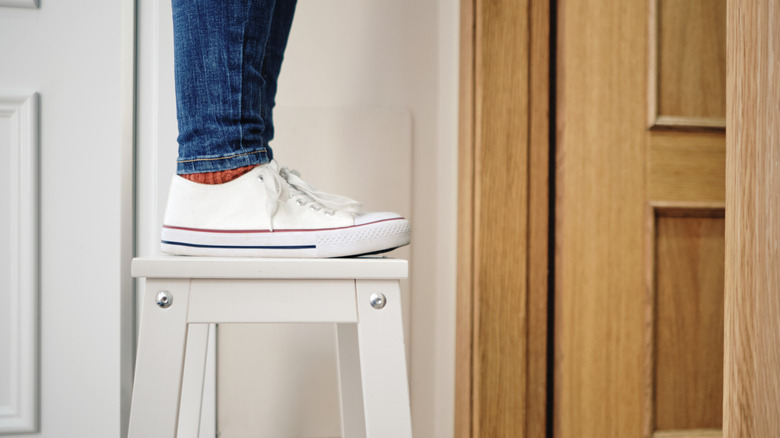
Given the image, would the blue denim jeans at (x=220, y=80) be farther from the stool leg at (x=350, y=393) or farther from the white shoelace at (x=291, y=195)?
the stool leg at (x=350, y=393)

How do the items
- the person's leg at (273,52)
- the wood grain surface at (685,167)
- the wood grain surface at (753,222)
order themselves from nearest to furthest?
the wood grain surface at (753,222), the person's leg at (273,52), the wood grain surface at (685,167)

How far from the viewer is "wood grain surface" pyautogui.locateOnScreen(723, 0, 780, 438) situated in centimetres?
24

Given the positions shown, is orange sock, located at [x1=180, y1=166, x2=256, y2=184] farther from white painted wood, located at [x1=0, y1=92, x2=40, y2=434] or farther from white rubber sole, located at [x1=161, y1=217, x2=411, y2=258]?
white painted wood, located at [x1=0, y1=92, x2=40, y2=434]

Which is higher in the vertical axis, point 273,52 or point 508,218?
point 273,52

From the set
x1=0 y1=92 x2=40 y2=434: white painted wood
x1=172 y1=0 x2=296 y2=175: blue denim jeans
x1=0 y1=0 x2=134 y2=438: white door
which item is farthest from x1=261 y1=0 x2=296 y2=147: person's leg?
x1=0 y1=92 x2=40 y2=434: white painted wood

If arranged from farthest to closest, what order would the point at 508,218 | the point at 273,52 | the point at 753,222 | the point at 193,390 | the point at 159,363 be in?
the point at 508,218 < the point at 193,390 < the point at 273,52 < the point at 159,363 < the point at 753,222

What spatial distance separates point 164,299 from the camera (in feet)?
1.52

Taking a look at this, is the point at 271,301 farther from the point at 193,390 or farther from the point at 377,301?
the point at 193,390

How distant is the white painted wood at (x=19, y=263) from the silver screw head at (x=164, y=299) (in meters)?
0.56

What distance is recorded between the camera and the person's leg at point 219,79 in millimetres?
493

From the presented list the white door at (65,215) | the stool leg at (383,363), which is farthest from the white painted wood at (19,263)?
the stool leg at (383,363)

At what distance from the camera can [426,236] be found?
916 mm

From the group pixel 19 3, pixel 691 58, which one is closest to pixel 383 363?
pixel 691 58

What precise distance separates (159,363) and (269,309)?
10 cm
